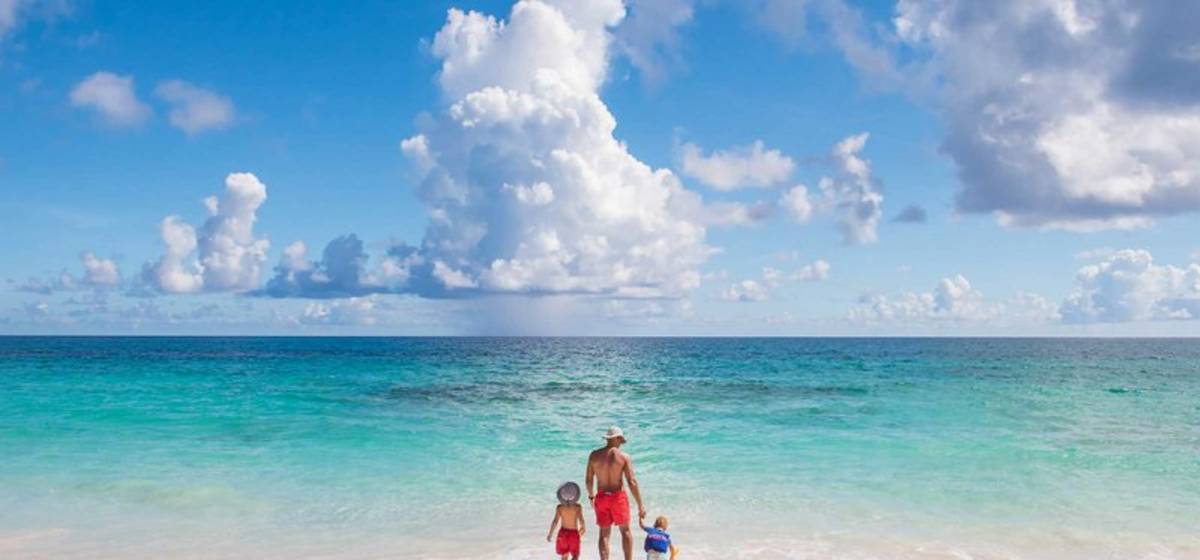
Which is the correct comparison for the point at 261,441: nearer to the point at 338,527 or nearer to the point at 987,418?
the point at 338,527

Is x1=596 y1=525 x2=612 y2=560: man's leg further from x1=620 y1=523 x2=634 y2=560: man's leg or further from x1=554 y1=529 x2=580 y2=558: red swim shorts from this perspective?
x1=554 y1=529 x2=580 y2=558: red swim shorts

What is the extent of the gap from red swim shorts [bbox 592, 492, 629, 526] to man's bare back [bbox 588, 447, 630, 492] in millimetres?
95

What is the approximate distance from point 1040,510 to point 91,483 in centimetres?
1906

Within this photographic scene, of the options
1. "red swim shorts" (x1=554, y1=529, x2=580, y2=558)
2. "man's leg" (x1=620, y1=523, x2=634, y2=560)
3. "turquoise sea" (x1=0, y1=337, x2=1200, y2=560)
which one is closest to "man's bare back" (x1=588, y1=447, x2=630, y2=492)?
"man's leg" (x1=620, y1=523, x2=634, y2=560)

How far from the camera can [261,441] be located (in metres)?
22.3

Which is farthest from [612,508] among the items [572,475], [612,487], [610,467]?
[572,475]

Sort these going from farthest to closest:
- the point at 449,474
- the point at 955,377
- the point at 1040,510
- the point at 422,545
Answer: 1. the point at 955,377
2. the point at 449,474
3. the point at 1040,510
4. the point at 422,545

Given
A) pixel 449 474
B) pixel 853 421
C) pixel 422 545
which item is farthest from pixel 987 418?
pixel 422 545

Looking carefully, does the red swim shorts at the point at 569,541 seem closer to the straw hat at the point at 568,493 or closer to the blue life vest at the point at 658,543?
the straw hat at the point at 568,493

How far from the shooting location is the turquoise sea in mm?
12703

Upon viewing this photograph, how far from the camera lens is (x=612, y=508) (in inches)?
424

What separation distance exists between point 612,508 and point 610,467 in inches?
22.9

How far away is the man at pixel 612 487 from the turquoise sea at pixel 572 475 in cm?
140

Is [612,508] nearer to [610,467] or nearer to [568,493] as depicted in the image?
[610,467]
